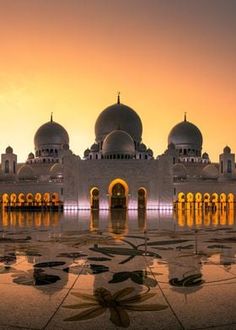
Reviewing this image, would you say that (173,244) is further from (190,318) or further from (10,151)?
(10,151)

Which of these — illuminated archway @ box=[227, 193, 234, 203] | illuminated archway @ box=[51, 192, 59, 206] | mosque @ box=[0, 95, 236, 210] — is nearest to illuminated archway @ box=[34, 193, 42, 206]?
mosque @ box=[0, 95, 236, 210]

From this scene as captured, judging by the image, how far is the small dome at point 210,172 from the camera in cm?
4834

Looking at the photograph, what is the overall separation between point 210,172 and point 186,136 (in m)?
7.32

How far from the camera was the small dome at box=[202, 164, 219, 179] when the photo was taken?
159ft

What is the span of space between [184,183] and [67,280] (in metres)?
37.8

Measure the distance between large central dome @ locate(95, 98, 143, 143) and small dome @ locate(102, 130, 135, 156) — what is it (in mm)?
4334

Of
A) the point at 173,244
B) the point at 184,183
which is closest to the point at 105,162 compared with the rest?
the point at 184,183

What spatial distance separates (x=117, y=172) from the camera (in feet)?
119

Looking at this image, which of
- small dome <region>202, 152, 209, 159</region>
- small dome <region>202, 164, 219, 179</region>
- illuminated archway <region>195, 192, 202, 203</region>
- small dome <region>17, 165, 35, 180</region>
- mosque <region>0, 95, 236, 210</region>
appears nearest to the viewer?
mosque <region>0, 95, 236, 210</region>

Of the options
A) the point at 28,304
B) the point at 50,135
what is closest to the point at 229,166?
the point at 50,135

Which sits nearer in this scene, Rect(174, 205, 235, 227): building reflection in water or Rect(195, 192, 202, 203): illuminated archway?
Rect(174, 205, 235, 227): building reflection in water

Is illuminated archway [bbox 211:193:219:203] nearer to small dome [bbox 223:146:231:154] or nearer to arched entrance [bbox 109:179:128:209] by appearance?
small dome [bbox 223:146:231:154]

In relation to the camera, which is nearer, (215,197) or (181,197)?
(181,197)

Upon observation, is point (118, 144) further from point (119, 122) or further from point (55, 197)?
point (55, 197)
